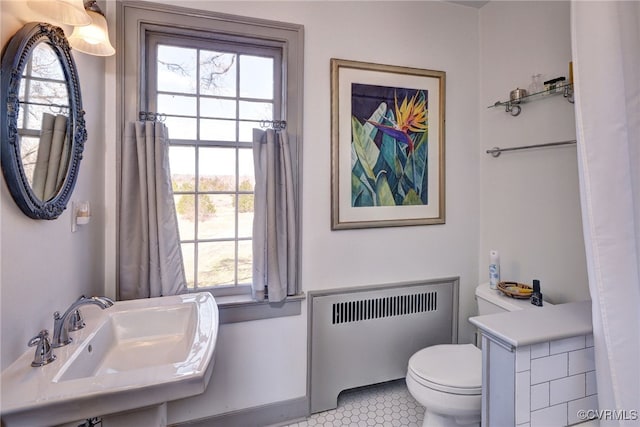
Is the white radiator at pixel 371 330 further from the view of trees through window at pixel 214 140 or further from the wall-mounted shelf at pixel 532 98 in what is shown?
the wall-mounted shelf at pixel 532 98

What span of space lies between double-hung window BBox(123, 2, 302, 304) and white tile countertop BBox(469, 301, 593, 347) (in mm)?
1169

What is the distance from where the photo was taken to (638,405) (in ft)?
3.23

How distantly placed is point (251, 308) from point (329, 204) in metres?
0.72

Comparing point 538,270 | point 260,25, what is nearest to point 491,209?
point 538,270

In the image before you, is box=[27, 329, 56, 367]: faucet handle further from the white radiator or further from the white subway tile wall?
the white subway tile wall

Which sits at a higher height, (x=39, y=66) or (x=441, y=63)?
(x=441, y=63)

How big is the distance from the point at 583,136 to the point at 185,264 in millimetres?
1796

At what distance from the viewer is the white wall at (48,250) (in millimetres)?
843

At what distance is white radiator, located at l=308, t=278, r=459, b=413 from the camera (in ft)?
6.05

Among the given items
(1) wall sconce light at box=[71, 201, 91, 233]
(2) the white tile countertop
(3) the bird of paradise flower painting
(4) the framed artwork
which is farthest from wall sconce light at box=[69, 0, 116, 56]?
(2) the white tile countertop

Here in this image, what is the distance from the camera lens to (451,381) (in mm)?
1434

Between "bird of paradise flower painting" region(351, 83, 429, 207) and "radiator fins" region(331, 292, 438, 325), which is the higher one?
"bird of paradise flower painting" region(351, 83, 429, 207)

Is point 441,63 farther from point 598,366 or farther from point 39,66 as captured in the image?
point 39,66

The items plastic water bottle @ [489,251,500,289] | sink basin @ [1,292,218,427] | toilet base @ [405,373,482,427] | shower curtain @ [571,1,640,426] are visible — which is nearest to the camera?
sink basin @ [1,292,218,427]
